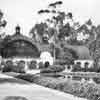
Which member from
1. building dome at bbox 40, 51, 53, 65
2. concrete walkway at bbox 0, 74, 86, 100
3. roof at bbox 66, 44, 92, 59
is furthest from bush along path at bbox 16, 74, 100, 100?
roof at bbox 66, 44, 92, 59

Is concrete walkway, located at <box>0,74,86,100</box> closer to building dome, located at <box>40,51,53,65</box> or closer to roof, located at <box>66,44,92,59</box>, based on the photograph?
building dome, located at <box>40,51,53,65</box>

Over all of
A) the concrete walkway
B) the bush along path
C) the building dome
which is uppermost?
the building dome

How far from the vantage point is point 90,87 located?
1727 centimetres

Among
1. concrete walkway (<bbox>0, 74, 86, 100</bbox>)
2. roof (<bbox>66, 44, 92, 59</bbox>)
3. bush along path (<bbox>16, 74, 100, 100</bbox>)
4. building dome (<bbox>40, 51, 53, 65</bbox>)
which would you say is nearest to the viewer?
bush along path (<bbox>16, 74, 100, 100</bbox>)

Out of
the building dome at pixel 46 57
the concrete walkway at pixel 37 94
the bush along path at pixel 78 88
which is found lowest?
the concrete walkway at pixel 37 94

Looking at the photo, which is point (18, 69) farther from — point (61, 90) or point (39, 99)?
point (39, 99)

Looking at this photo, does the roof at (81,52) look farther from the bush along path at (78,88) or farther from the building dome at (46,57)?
the bush along path at (78,88)

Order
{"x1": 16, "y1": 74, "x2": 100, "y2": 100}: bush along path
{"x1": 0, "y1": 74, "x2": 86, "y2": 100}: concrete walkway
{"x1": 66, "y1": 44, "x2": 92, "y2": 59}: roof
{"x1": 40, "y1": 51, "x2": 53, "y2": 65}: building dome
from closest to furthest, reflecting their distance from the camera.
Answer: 1. {"x1": 16, "y1": 74, "x2": 100, "y2": 100}: bush along path
2. {"x1": 0, "y1": 74, "x2": 86, "y2": 100}: concrete walkway
3. {"x1": 40, "y1": 51, "x2": 53, "y2": 65}: building dome
4. {"x1": 66, "y1": 44, "x2": 92, "y2": 59}: roof

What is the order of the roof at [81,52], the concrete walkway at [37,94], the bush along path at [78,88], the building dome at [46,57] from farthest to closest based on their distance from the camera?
the roof at [81,52] → the building dome at [46,57] → the concrete walkway at [37,94] → the bush along path at [78,88]

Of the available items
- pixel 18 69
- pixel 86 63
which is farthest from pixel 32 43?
pixel 18 69

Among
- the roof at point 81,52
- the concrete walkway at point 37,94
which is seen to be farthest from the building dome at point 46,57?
the concrete walkway at point 37,94

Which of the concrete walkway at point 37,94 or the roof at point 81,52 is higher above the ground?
the roof at point 81,52

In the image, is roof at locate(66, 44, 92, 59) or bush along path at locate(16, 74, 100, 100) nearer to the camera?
bush along path at locate(16, 74, 100, 100)

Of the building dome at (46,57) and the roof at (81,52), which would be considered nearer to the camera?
the building dome at (46,57)
